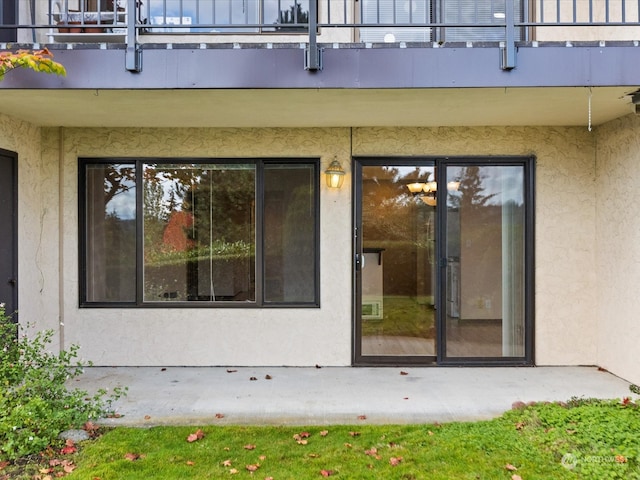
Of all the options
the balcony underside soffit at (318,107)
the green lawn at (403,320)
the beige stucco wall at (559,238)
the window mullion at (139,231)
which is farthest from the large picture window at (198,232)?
the beige stucco wall at (559,238)

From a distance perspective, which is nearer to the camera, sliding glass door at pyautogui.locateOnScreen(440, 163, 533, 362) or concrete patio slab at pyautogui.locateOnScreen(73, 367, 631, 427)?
concrete patio slab at pyautogui.locateOnScreen(73, 367, 631, 427)

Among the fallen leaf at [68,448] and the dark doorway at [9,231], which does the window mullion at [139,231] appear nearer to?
the dark doorway at [9,231]

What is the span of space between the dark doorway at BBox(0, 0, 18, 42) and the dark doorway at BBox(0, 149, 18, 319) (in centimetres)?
122

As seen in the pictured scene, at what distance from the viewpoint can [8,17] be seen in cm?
461

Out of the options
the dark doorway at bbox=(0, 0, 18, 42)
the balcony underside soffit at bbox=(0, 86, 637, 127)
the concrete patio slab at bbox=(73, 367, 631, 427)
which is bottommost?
the concrete patio slab at bbox=(73, 367, 631, 427)

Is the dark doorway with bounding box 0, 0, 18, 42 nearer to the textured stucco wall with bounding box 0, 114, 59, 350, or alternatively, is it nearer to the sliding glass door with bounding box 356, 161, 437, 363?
the textured stucco wall with bounding box 0, 114, 59, 350

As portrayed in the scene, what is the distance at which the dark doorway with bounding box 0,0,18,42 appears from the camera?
456 cm

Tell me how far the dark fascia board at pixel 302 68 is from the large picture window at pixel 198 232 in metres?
1.56

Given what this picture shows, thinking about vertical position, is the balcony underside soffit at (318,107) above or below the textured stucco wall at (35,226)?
above

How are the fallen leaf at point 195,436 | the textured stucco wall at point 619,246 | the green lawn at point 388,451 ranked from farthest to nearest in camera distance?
the textured stucco wall at point 619,246
the fallen leaf at point 195,436
the green lawn at point 388,451

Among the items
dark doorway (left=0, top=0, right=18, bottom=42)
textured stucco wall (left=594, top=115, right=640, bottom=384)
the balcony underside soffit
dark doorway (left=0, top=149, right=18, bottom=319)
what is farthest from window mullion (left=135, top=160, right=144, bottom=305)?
textured stucco wall (left=594, top=115, right=640, bottom=384)

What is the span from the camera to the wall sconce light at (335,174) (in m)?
4.98

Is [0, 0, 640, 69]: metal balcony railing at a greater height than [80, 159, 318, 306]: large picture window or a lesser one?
greater

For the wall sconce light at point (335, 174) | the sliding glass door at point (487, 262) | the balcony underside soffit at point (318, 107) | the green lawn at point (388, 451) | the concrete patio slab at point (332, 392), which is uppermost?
the balcony underside soffit at point (318, 107)
